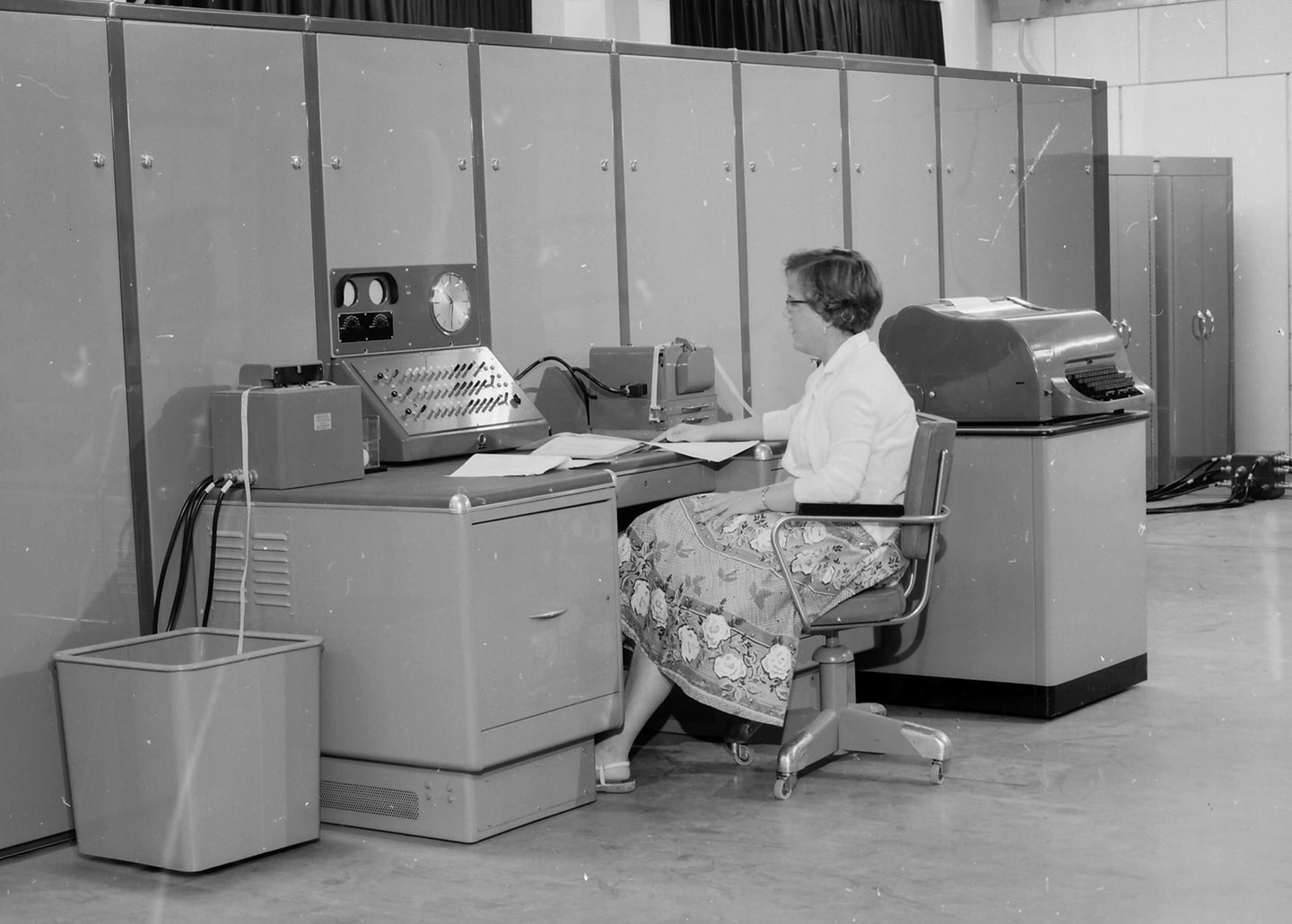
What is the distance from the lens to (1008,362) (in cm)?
450

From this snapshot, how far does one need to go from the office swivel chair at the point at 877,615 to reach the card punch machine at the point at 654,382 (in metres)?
0.86

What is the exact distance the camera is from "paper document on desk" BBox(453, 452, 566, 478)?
3.73 m

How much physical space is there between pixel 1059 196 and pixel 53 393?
4.32 meters

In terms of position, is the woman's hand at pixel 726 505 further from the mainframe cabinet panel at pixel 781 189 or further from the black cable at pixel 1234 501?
the black cable at pixel 1234 501

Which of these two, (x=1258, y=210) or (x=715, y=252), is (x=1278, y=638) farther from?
(x=1258, y=210)

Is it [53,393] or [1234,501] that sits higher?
[53,393]

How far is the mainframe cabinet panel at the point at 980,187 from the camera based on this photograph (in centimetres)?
611

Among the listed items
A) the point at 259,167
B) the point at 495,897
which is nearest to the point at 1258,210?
the point at 259,167

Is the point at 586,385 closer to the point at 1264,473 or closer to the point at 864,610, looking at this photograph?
the point at 864,610

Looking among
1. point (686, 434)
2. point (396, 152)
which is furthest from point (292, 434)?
point (686, 434)

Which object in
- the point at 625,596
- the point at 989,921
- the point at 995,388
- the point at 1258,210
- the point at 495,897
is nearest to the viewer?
the point at 989,921

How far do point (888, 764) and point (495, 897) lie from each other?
4.08 ft

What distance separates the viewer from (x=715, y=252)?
17.1 ft

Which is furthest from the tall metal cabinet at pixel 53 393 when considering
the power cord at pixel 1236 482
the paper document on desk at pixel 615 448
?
the power cord at pixel 1236 482
